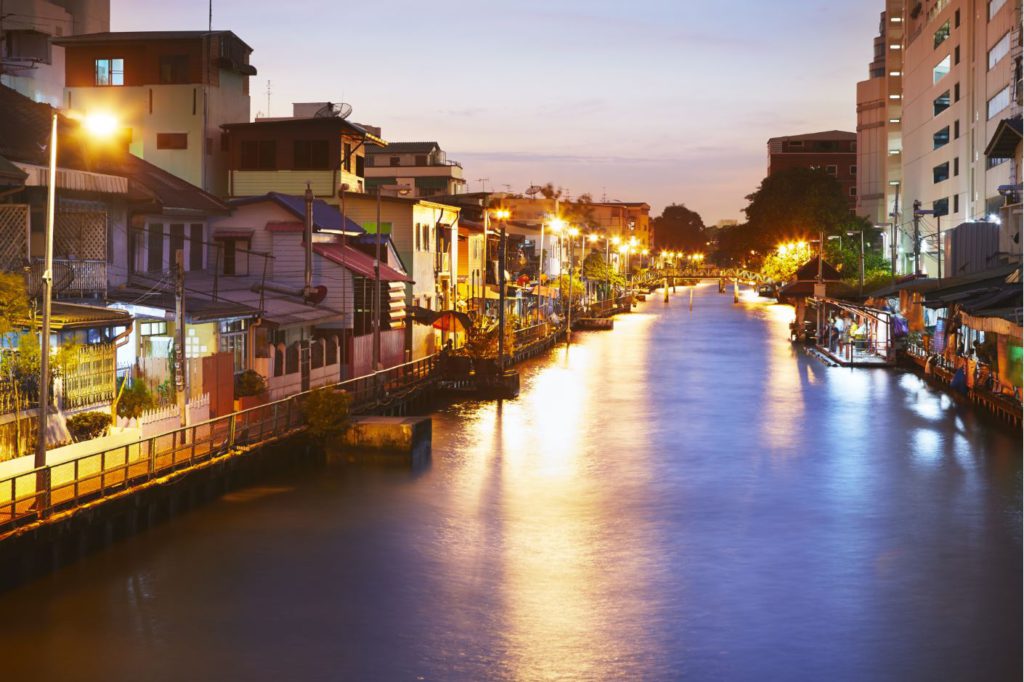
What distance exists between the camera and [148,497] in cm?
2717

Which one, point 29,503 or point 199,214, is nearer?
point 29,503

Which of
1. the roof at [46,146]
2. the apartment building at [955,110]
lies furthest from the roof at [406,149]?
the roof at [46,146]

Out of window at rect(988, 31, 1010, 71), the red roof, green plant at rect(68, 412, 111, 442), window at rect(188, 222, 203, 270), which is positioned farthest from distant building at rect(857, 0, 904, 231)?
green plant at rect(68, 412, 111, 442)

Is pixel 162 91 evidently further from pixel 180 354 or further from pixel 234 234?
pixel 180 354

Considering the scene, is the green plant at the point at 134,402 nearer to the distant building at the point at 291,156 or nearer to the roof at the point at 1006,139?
the distant building at the point at 291,156

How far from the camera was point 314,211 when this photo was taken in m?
54.2

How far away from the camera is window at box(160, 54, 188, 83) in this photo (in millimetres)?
63438

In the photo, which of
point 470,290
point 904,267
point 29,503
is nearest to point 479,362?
point 470,290

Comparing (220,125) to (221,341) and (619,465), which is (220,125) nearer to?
(221,341)

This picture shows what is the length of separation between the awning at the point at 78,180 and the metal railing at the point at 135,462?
22.7ft

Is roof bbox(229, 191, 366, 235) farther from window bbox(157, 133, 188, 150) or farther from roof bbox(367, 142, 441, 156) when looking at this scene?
roof bbox(367, 142, 441, 156)

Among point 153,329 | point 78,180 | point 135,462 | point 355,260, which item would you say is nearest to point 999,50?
point 355,260

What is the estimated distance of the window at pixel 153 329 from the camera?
36.5 metres

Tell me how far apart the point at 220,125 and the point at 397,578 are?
42.6 m
